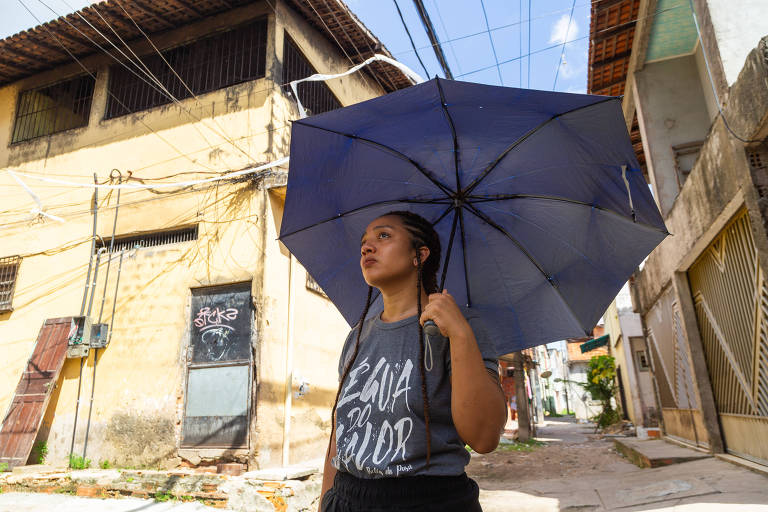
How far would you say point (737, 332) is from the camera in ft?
18.6

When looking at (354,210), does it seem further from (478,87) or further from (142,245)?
(142,245)

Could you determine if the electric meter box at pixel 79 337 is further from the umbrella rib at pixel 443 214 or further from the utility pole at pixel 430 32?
the umbrella rib at pixel 443 214

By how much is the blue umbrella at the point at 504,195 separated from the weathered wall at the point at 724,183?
2822mm

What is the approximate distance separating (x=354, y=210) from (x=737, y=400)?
6.04 meters

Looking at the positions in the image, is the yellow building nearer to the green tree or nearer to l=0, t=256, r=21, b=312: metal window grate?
l=0, t=256, r=21, b=312: metal window grate

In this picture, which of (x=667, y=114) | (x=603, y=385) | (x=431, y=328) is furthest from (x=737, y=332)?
(x=603, y=385)

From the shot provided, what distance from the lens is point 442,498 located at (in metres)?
1.27

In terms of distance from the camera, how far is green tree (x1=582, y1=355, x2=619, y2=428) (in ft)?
58.2

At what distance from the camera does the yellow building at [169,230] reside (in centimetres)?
737

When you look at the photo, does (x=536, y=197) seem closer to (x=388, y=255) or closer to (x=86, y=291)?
(x=388, y=255)


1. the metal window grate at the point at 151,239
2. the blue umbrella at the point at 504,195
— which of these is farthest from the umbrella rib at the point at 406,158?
the metal window grate at the point at 151,239

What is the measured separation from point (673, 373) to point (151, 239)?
9.49 meters

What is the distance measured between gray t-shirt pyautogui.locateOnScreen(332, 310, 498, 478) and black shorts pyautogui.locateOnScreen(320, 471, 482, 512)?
0.09ft

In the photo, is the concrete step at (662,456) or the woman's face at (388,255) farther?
the concrete step at (662,456)
